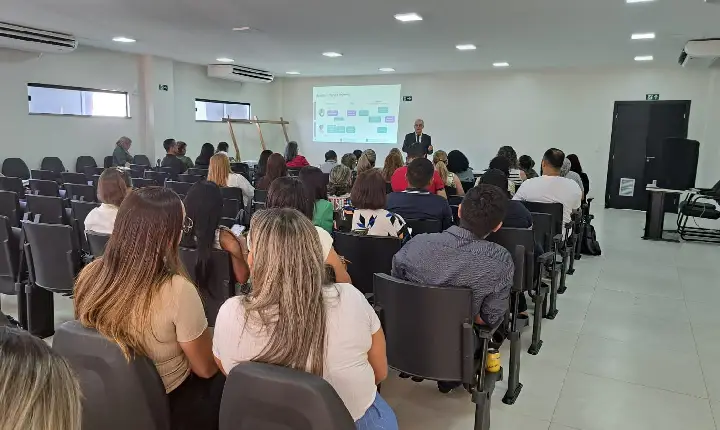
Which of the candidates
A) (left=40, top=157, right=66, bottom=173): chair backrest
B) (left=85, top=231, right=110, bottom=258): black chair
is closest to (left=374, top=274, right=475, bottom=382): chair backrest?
(left=85, top=231, right=110, bottom=258): black chair

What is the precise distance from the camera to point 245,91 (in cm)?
1376

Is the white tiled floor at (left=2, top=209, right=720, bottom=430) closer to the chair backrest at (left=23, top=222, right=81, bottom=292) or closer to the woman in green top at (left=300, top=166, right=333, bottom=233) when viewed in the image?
the chair backrest at (left=23, top=222, right=81, bottom=292)

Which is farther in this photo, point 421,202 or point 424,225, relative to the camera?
point 421,202

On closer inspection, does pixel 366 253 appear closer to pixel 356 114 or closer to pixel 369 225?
pixel 369 225

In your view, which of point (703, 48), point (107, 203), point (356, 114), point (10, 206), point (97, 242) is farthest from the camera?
point (356, 114)

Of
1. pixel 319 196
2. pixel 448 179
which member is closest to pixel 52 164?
pixel 448 179

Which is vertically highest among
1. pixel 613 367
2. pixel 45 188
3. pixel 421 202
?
pixel 421 202

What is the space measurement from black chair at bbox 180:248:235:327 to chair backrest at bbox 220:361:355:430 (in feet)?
4.77

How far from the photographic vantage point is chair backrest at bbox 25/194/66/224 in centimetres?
456

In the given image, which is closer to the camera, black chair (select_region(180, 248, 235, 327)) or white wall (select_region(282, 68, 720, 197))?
black chair (select_region(180, 248, 235, 327))

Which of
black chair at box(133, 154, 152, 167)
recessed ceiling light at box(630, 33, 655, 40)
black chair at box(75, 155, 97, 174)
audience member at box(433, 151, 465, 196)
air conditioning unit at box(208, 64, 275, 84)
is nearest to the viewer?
audience member at box(433, 151, 465, 196)

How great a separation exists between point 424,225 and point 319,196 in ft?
2.50

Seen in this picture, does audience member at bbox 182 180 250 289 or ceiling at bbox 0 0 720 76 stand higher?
ceiling at bbox 0 0 720 76

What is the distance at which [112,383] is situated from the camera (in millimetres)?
1429
